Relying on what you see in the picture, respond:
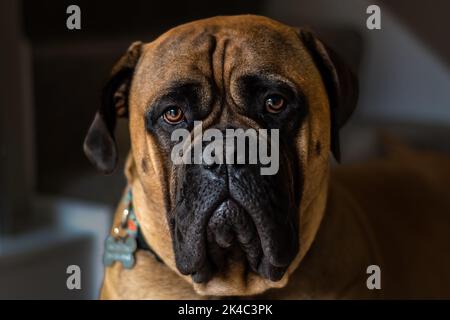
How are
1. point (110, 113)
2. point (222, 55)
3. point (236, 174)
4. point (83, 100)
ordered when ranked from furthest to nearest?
point (83, 100) < point (110, 113) < point (222, 55) < point (236, 174)

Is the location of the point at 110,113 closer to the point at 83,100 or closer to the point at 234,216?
the point at 234,216

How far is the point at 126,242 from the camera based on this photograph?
121 cm

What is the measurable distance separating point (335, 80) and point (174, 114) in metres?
0.27

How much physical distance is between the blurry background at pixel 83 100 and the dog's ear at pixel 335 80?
1.85 ft

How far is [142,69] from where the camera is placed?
1119 mm

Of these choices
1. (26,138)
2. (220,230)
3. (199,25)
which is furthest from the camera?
(26,138)

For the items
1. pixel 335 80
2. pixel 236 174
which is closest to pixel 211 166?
pixel 236 174

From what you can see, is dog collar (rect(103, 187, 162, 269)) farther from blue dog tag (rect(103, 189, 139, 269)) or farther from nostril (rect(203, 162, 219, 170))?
nostril (rect(203, 162, 219, 170))

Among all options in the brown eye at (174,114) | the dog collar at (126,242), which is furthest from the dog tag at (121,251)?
the brown eye at (174,114)

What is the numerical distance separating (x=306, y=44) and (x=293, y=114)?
0.45ft

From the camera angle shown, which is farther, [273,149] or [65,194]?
[65,194]

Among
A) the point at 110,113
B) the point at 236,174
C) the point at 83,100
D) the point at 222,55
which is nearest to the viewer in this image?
the point at 236,174

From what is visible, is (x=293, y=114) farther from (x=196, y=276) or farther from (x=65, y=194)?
(x=65, y=194)
